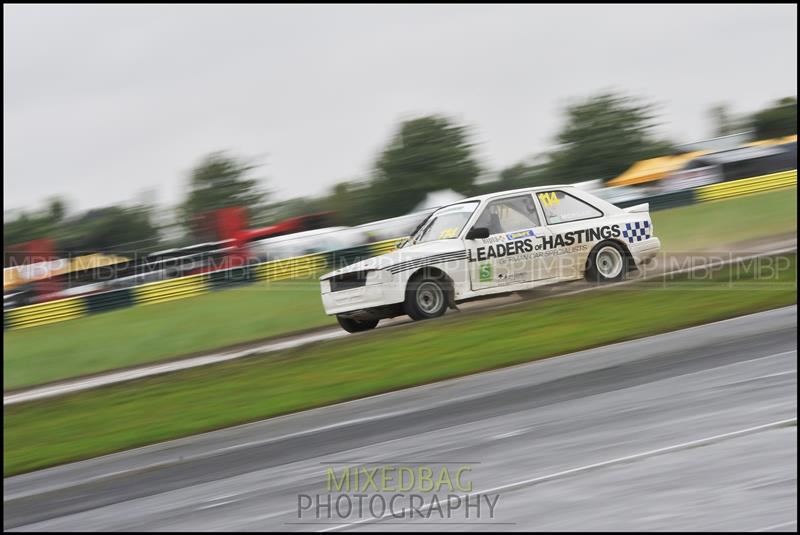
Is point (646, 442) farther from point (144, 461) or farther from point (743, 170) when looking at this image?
point (743, 170)

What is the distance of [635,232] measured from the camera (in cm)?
1282

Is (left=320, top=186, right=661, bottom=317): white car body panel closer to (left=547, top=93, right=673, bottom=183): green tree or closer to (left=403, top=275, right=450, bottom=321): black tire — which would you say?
(left=403, top=275, right=450, bottom=321): black tire

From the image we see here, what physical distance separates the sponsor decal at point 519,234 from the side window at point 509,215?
0.06 metres

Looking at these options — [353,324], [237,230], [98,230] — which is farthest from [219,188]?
[353,324]

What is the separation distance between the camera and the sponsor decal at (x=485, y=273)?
1214 cm

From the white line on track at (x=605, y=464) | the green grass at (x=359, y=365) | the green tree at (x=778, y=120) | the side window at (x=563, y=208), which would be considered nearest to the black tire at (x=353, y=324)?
the green grass at (x=359, y=365)

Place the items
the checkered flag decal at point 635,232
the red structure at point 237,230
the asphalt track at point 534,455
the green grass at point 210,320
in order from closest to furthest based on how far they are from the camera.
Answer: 1. the asphalt track at point 534,455
2. the checkered flag decal at point 635,232
3. the green grass at point 210,320
4. the red structure at point 237,230

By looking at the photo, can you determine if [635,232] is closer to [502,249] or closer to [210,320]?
[502,249]

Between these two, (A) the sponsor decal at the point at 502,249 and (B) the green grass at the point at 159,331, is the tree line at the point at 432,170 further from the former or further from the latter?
(A) the sponsor decal at the point at 502,249

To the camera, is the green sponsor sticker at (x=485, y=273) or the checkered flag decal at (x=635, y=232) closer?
the green sponsor sticker at (x=485, y=273)

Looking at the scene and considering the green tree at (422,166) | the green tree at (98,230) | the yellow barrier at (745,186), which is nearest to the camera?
the yellow barrier at (745,186)

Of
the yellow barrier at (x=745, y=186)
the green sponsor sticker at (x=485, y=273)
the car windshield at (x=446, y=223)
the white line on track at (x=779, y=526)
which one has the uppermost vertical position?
the yellow barrier at (x=745, y=186)

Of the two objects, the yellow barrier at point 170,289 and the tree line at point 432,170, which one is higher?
the tree line at point 432,170

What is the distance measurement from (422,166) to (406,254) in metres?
25.7
